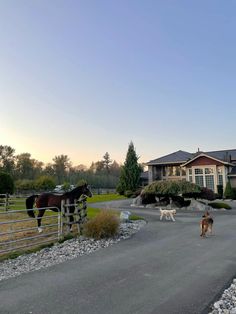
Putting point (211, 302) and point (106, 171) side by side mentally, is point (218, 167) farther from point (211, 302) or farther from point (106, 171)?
point (106, 171)

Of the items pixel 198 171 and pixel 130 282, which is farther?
pixel 198 171

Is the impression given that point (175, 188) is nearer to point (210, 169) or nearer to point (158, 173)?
A: point (210, 169)

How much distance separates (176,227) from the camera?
1596cm

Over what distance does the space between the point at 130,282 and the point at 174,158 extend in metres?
40.5

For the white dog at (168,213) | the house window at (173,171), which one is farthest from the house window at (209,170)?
the white dog at (168,213)

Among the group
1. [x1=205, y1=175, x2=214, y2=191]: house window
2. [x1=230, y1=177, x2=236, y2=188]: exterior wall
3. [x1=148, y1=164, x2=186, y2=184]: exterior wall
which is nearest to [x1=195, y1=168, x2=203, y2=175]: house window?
[x1=205, y1=175, x2=214, y2=191]: house window

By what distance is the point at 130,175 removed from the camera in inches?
1818

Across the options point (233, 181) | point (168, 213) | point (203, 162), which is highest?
point (203, 162)

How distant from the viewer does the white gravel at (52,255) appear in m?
8.40

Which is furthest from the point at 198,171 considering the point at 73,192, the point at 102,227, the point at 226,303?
the point at 226,303

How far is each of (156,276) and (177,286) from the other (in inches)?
31.8

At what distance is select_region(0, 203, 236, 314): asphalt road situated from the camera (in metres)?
5.57

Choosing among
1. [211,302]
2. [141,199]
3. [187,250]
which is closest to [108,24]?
[187,250]

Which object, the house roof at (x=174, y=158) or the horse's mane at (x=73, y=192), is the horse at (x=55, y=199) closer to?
the horse's mane at (x=73, y=192)
